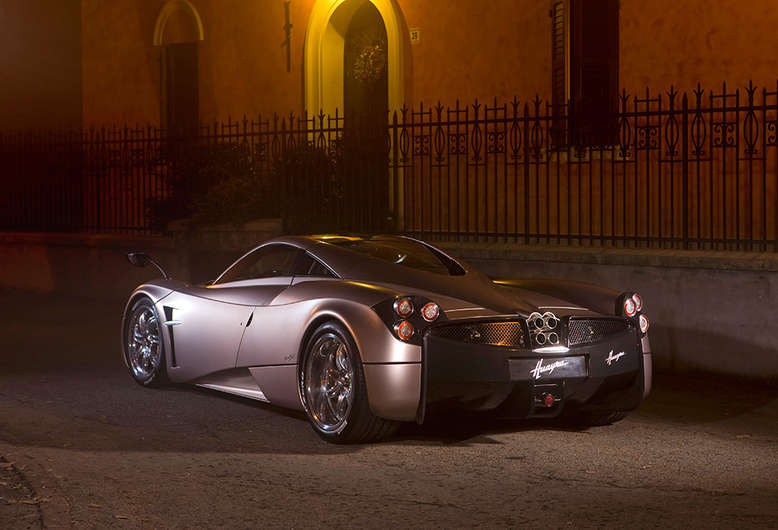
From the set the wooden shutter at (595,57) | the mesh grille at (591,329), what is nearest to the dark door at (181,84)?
the wooden shutter at (595,57)

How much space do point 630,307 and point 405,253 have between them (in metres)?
1.56

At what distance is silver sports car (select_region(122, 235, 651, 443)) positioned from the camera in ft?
23.2

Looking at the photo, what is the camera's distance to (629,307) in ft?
25.6

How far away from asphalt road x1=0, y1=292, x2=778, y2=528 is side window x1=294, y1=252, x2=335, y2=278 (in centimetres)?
96

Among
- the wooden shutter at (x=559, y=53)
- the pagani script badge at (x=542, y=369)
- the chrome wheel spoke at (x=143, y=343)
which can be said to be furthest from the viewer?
the wooden shutter at (x=559, y=53)

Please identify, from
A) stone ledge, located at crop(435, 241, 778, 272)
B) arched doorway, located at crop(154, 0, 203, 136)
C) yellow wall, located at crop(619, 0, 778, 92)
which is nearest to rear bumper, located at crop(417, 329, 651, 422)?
stone ledge, located at crop(435, 241, 778, 272)

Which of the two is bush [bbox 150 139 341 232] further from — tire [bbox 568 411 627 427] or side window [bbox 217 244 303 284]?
tire [bbox 568 411 627 427]

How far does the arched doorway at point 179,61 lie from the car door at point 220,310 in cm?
1179

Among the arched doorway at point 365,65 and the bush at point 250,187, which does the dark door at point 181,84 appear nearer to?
the arched doorway at point 365,65

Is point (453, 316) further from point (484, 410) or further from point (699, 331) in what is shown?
point (699, 331)

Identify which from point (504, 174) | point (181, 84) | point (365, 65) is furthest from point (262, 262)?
point (181, 84)

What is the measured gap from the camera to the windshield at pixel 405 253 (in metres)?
8.21

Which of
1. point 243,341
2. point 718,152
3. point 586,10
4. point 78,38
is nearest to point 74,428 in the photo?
point 243,341

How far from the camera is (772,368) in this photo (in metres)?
10.3
